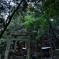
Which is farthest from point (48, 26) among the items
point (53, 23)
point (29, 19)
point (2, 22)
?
point (2, 22)

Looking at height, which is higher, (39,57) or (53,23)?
(53,23)

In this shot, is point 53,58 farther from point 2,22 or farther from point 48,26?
point 2,22

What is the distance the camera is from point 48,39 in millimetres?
16250

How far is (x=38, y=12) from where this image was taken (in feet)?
42.9

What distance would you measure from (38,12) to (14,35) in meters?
3.07

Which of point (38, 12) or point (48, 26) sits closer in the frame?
point (38, 12)

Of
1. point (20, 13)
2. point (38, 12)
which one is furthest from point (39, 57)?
point (20, 13)

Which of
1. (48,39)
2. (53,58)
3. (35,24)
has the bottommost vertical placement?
(53,58)

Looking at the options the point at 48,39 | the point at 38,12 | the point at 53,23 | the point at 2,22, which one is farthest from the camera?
the point at 48,39

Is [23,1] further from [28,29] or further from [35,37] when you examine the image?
[35,37]

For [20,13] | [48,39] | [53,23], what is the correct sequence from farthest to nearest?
[48,39] → [53,23] → [20,13]

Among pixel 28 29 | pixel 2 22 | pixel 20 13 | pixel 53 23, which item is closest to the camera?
pixel 2 22

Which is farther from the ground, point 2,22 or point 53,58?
point 2,22

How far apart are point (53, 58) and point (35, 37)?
100 inches
